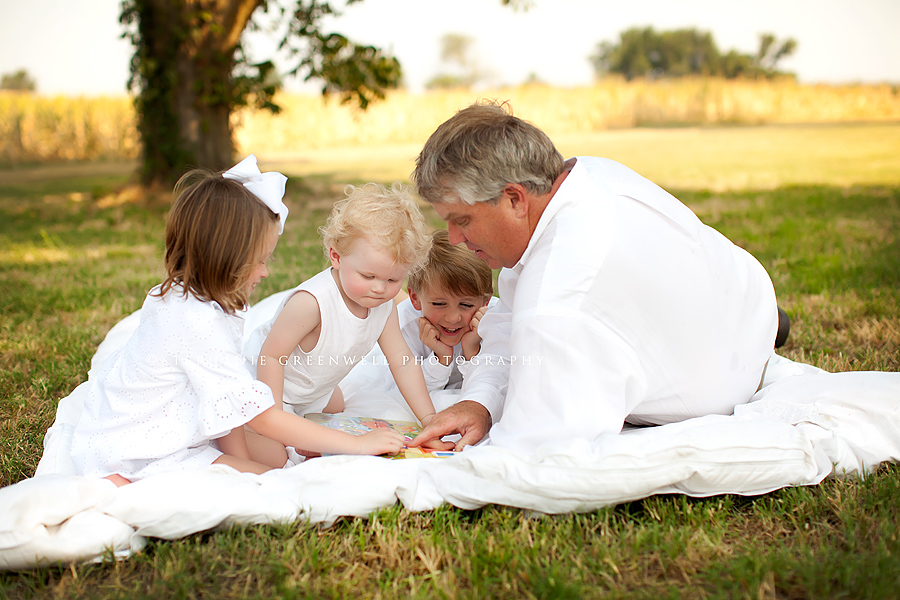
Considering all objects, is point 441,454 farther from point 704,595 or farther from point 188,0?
point 188,0

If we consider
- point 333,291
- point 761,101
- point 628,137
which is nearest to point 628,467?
point 333,291

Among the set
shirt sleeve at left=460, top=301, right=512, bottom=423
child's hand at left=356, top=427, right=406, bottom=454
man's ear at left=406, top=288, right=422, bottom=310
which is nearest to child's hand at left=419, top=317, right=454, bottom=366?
man's ear at left=406, top=288, right=422, bottom=310

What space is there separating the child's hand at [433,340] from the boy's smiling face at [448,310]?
2cm

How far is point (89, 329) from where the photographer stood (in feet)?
14.1

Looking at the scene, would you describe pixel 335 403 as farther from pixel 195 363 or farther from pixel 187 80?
pixel 187 80

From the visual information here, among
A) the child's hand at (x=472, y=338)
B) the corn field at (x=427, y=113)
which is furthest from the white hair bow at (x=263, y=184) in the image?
the corn field at (x=427, y=113)

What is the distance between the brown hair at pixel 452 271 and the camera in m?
3.23

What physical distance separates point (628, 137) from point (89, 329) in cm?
2174

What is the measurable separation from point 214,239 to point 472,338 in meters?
1.52

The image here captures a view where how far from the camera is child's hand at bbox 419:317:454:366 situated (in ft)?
11.4

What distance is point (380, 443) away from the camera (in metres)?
2.45

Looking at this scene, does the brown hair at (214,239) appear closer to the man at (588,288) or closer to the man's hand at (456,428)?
the man at (588,288)

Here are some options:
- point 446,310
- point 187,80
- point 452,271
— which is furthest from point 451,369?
point 187,80

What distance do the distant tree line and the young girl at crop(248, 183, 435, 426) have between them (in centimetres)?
7832
